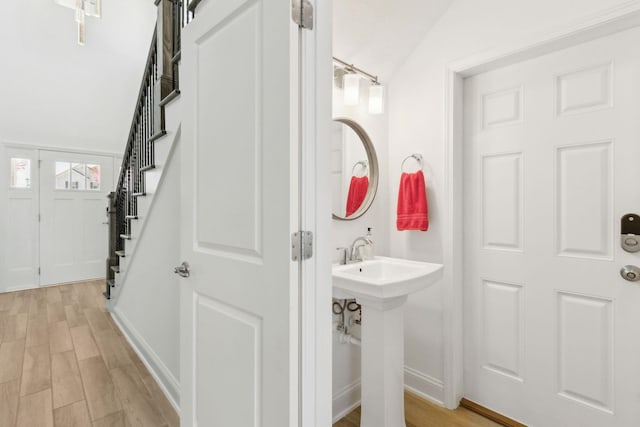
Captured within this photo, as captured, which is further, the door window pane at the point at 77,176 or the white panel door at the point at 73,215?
the door window pane at the point at 77,176

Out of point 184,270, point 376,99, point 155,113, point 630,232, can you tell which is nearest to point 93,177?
point 155,113

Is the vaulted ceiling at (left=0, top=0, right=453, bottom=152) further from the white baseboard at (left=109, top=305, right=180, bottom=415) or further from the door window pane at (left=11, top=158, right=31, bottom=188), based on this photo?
the white baseboard at (left=109, top=305, right=180, bottom=415)

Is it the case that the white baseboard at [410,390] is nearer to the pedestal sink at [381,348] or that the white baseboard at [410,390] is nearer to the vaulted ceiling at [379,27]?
the pedestal sink at [381,348]

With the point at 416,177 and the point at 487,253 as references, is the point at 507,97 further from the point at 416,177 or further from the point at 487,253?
the point at 487,253

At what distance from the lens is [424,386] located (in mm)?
2016

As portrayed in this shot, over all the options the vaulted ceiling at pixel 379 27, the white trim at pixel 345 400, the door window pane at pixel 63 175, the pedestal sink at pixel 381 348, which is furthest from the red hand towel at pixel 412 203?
the door window pane at pixel 63 175

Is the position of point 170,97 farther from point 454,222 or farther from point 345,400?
point 345,400

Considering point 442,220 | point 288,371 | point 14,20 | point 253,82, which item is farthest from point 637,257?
point 14,20

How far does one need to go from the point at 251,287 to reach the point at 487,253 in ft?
4.89

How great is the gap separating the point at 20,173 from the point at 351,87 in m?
4.88

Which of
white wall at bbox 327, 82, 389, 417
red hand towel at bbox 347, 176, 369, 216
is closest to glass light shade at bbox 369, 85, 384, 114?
white wall at bbox 327, 82, 389, 417

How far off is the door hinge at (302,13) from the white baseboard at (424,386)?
2043mm

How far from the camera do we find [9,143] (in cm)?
414

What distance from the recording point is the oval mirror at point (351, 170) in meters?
2.01
